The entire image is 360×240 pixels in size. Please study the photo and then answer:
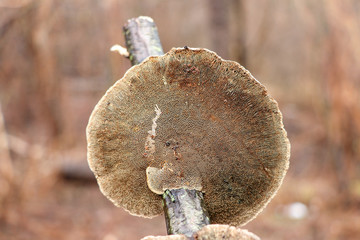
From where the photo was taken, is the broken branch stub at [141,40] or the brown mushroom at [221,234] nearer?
the brown mushroom at [221,234]

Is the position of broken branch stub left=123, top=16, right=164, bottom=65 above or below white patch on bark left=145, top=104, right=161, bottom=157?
above

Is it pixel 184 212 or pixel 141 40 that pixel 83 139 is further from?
pixel 184 212

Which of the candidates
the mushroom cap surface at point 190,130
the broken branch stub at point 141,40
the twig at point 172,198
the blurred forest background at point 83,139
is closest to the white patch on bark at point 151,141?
the mushroom cap surface at point 190,130

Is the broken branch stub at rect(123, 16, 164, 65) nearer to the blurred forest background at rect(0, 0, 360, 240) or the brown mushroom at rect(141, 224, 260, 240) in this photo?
the brown mushroom at rect(141, 224, 260, 240)

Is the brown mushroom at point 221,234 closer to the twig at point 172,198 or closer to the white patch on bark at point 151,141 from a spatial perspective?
the twig at point 172,198

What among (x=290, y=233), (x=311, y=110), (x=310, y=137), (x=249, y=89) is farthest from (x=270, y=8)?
(x=249, y=89)

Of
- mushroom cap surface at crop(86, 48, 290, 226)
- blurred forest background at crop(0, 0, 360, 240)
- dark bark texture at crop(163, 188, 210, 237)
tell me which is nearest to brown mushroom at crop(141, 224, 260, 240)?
dark bark texture at crop(163, 188, 210, 237)

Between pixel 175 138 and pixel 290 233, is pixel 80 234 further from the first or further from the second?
pixel 175 138

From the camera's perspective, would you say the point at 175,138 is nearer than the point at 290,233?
Yes
